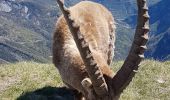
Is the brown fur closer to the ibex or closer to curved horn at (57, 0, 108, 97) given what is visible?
the ibex

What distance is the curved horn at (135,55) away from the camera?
9961mm

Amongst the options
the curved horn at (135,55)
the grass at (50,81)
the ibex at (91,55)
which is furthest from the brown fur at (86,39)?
the grass at (50,81)

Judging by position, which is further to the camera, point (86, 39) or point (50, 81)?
point (50, 81)

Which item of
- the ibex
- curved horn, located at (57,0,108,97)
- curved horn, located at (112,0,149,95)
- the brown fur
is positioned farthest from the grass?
curved horn, located at (57,0,108,97)

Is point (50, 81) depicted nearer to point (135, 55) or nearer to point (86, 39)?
point (86, 39)

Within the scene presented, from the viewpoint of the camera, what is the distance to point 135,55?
10414mm

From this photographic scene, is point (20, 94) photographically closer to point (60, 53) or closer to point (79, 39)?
point (60, 53)

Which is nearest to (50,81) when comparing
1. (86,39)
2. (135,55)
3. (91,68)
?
(86,39)

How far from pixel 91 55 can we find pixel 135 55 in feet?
3.56

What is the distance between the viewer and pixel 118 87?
1026cm

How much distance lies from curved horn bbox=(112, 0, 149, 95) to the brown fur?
35 centimetres

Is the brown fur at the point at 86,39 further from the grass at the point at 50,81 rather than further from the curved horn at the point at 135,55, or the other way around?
the grass at the point at 50,81

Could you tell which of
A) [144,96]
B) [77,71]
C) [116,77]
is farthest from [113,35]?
[116,77]

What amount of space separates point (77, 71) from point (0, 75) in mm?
7235
